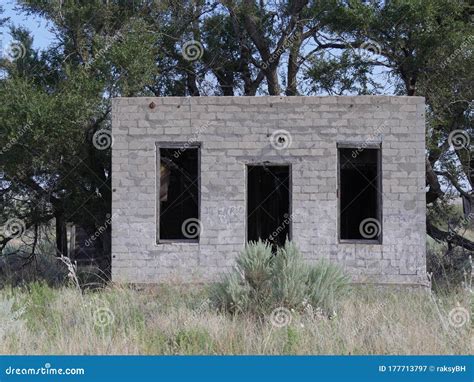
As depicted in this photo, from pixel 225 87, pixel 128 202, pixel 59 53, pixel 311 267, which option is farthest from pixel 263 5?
pixel 311 267

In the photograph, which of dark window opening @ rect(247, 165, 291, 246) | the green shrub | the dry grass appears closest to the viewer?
the dry grass

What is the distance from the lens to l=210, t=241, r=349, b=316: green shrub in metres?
9.04

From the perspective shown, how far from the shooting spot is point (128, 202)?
1170 cm

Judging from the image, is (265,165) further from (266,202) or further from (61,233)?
(61,233)

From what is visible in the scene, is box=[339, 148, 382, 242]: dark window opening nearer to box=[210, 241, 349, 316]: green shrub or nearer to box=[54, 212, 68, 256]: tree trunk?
box=[210, 241, 349, 316]: green shrub

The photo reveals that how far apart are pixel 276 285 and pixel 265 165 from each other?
303 cm

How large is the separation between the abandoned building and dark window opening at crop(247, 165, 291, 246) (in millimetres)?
3379

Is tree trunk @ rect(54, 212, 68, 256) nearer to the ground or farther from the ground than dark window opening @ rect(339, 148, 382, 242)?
nearer to the ground

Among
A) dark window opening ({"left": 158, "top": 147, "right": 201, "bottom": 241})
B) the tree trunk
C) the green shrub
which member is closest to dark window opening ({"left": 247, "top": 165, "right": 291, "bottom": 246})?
dark window opening ({"left": 158, "top": 147, "right": 201, "bottom": 241})

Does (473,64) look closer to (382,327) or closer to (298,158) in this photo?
(298,158)

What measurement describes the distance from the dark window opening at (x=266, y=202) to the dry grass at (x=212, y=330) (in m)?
4.96

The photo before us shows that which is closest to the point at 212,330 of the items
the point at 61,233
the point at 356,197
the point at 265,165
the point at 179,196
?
the point at 265,165

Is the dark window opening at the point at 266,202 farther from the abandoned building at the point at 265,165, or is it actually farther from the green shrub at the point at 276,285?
the green shrub at the point at 276,285

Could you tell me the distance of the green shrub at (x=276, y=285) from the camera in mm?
9039
